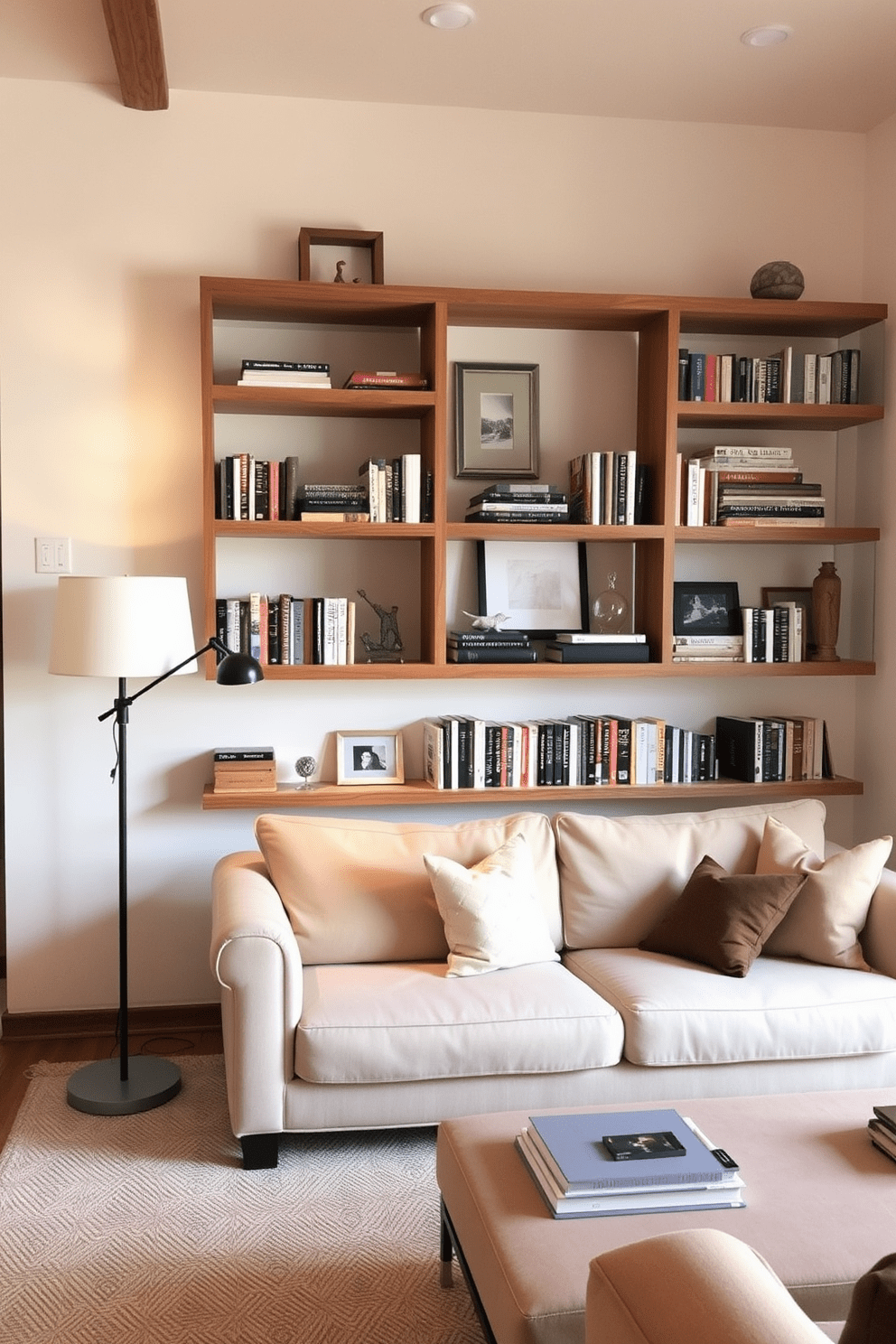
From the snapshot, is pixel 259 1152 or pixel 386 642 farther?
pixel 386 642

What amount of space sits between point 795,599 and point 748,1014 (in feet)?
5.45

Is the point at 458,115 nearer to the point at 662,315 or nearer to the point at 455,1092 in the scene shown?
the point at 662,315

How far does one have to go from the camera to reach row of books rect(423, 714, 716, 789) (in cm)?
366

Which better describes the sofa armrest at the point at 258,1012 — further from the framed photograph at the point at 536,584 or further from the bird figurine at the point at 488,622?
the framed photograph at the point at 536,584

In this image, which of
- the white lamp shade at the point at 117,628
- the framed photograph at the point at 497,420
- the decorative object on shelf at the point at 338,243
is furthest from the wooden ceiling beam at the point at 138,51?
the white lamp shade at the point at 117,628

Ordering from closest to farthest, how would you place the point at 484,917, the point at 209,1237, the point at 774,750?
1. the point at 209,1237
2. the point at 484,917
3. the point at 774,750

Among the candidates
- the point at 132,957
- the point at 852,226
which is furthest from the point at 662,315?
the point at 132,957

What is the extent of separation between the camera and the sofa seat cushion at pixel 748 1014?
2.83m

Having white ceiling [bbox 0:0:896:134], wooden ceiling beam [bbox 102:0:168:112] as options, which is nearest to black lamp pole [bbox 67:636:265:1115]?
wooden ceiling beam [bbox 102:0:168:112]

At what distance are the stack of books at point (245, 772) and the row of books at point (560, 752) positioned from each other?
509 mm

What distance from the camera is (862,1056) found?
9.68 ft

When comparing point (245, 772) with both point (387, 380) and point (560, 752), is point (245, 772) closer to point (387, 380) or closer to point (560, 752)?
point (560, 752)

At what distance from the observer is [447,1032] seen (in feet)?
9.03

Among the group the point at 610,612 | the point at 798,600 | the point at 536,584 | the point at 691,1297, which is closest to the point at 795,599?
→ the point at 798,600
